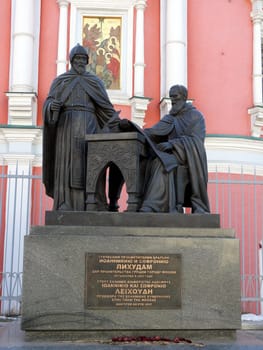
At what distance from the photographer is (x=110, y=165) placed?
549cm

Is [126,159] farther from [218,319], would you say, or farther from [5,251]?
[5,251]

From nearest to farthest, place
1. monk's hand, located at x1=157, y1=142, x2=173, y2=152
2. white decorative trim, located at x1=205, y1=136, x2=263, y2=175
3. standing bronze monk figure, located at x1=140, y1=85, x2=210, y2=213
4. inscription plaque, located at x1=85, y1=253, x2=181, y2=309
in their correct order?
inscription plaque, located at x1=85, y1=253, x2=181, y2=309 → standing bronze monk figure, located at x1=140, y1=85, x2=210, y2=213 → monk's hand, located at x1=157, y1=142, x2=173, y2=152 → white decorative trim, located at x1=205, y1=136, x2=263, y2=175

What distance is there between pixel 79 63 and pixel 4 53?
25.1 ft

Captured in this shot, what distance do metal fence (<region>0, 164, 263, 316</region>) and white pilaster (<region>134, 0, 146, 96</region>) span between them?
2363 mm

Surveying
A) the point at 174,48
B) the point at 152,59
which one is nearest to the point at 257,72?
the point at 174,48

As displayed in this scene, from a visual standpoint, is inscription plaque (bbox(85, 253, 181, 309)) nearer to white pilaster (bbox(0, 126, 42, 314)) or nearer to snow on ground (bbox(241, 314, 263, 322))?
snow on ground (bbox(241, 314, 263, 322))

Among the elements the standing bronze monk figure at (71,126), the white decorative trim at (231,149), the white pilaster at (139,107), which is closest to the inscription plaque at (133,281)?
the standing bronze monk figure at (71,126)

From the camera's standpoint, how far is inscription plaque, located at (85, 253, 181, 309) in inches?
192

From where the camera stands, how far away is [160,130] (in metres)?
5.81

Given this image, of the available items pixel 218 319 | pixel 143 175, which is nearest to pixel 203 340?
pixel 218 319

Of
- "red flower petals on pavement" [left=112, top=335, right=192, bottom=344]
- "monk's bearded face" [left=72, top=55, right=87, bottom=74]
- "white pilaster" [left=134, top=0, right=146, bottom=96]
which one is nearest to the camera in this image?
"red flower petals on pavement" [left=112, top=335, right=192, bottom=344]

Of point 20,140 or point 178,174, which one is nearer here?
point 178,174

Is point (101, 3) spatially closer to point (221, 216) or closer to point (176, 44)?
point (176, 44)

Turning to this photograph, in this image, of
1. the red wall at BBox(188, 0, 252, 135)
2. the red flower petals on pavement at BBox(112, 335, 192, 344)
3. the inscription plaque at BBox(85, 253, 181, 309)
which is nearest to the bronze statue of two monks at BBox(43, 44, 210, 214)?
the inscription plaque at BBox(85, 253, 181, 309)
